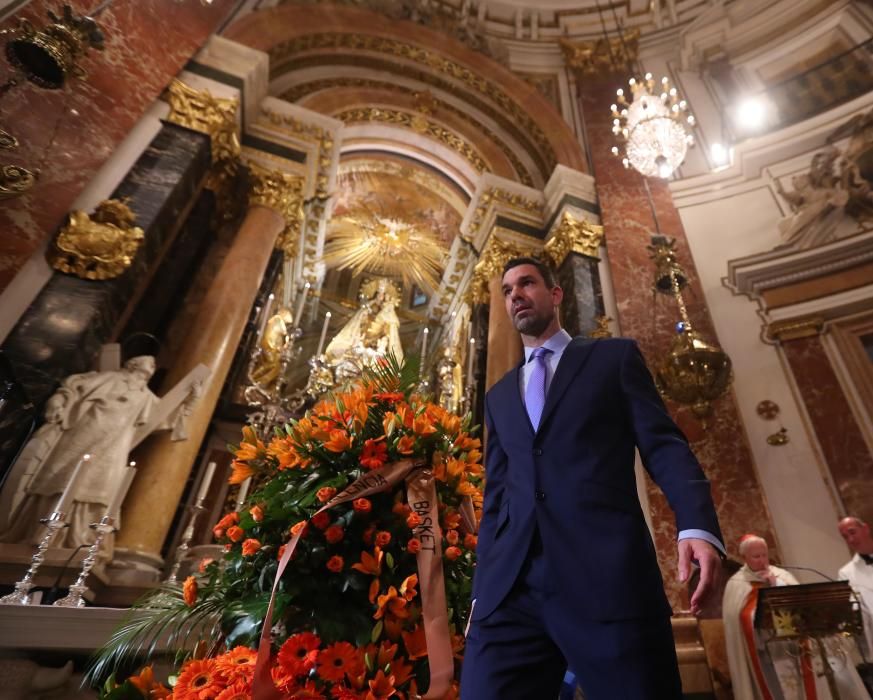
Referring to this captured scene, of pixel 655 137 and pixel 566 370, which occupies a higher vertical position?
pixel 655 137

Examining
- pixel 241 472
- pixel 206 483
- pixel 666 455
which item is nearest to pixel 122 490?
pixel 206 483

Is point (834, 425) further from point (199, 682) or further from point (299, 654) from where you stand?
point (199, 682)

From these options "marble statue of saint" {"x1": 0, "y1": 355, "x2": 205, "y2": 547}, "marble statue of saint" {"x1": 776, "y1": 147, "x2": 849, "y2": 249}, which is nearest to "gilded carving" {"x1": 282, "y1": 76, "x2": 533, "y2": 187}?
"marble statue of saint" {"x1": 776, "y1": 147, "x2": 849, "y2": 249}

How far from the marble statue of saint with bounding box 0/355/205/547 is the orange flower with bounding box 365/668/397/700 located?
248 centimetres

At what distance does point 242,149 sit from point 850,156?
6.99m

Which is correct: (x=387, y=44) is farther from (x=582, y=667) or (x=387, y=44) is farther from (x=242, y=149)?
(x=582, y=667)

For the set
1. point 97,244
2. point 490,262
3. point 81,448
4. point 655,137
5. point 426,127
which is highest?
point 426,127

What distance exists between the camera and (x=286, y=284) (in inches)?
293

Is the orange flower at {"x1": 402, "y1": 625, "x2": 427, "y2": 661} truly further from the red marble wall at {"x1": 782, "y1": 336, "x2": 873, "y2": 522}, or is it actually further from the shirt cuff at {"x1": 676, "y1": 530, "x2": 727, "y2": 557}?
the red marble wall at {"x1": 782, "y1": 336, "x2": 873, "y2": 522}

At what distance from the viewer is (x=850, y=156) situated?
5.55 m

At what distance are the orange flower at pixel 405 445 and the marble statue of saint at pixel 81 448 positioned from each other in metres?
2.36

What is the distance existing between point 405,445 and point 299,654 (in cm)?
59

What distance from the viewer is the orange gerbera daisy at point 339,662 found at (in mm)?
1137

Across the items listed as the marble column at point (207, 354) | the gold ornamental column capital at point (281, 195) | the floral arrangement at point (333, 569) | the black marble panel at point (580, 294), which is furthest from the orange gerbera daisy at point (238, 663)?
the gold ornamental column capital at point (281, 195)
